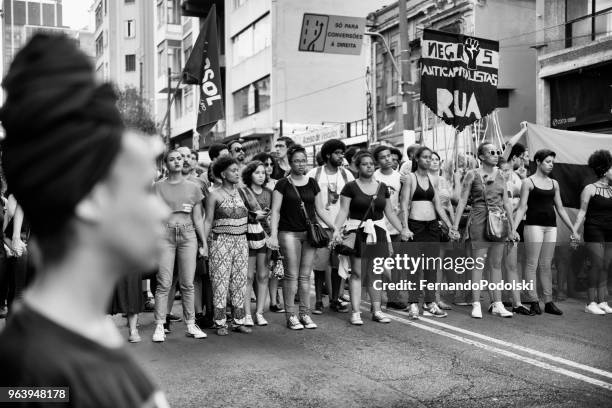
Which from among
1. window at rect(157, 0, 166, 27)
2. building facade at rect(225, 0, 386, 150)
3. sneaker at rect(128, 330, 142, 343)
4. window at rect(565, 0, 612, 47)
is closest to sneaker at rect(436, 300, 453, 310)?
sneaker at rect(128, 330, 142, 343)

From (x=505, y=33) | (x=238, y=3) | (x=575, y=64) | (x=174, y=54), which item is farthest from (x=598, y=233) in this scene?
(x=174, y=54)

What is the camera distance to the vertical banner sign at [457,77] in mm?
11680

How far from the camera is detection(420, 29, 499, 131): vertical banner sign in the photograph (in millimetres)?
11680

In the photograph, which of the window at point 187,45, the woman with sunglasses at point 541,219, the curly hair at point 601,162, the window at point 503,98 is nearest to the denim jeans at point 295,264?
the woman with sunglasses at point 541,219

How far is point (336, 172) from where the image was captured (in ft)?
31.6

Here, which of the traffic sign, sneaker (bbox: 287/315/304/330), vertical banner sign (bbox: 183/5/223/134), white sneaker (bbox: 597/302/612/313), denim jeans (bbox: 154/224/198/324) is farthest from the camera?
the traffic sign

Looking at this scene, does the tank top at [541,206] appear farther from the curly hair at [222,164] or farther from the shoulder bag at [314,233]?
the curly hair at [222,164]

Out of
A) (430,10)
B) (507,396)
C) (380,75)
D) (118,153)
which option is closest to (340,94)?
(380,75)

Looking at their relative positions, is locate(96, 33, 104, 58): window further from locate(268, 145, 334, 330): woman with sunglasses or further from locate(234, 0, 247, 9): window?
locate(268, 145, 334, 330): woman with sunglasses

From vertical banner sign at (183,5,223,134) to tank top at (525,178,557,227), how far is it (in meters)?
5.81

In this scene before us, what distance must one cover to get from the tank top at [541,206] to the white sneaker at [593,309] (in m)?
1.09

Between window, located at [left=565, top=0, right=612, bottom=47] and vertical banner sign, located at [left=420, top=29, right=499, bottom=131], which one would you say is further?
window, located at [left=565, top=0, right=612, bottom=47]

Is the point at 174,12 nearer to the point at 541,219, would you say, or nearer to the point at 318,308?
the point at 318,308

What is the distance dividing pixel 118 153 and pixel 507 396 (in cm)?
470
